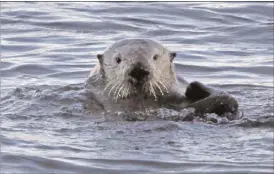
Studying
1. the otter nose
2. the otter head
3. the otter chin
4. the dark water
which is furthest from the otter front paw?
the otter nose

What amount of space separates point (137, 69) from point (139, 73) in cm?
4

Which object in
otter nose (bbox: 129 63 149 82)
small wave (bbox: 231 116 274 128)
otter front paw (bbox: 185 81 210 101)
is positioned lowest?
small wave (bbox: 231 116 274 128)

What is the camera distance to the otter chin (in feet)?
24.6

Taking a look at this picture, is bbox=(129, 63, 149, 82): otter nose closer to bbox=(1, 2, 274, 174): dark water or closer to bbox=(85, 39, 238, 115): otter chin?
bbox=(85, 39, 238, 115): otter chin

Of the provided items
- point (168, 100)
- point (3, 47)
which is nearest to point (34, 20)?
point (3, 47)

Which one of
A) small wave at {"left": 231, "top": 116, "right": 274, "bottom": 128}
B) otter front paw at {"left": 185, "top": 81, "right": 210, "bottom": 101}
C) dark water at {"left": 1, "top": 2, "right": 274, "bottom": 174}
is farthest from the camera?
otter front paw at {"left": 185, "top": 81, "right": 210, "bottom": 101}

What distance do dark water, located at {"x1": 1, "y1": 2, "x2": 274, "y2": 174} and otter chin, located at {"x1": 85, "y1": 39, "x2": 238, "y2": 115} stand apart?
0.92 ft

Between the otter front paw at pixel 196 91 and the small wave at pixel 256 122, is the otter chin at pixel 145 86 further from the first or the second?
the small wave at pixel 256 122

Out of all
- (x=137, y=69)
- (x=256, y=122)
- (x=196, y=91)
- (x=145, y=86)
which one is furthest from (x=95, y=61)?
(x=256, y=122)

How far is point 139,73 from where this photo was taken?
→ 7.43m

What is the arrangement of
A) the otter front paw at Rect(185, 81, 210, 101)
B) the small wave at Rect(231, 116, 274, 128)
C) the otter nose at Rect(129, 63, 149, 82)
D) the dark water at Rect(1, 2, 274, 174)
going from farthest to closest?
1. the otter front paw at Rect(185, 81, 210, 101)
2. the otter nose at Rect(129, 63, 149, 82)
3. the small wave at Rect(231, 116, 274, 128)
4. the dark water at Rect(1, 2, 274, 174)

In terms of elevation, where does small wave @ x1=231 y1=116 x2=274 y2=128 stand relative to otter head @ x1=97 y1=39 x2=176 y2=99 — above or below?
below

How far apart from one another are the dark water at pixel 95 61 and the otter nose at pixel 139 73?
0.48 m

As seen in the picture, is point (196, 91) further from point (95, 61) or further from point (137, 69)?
point (95, 61)
